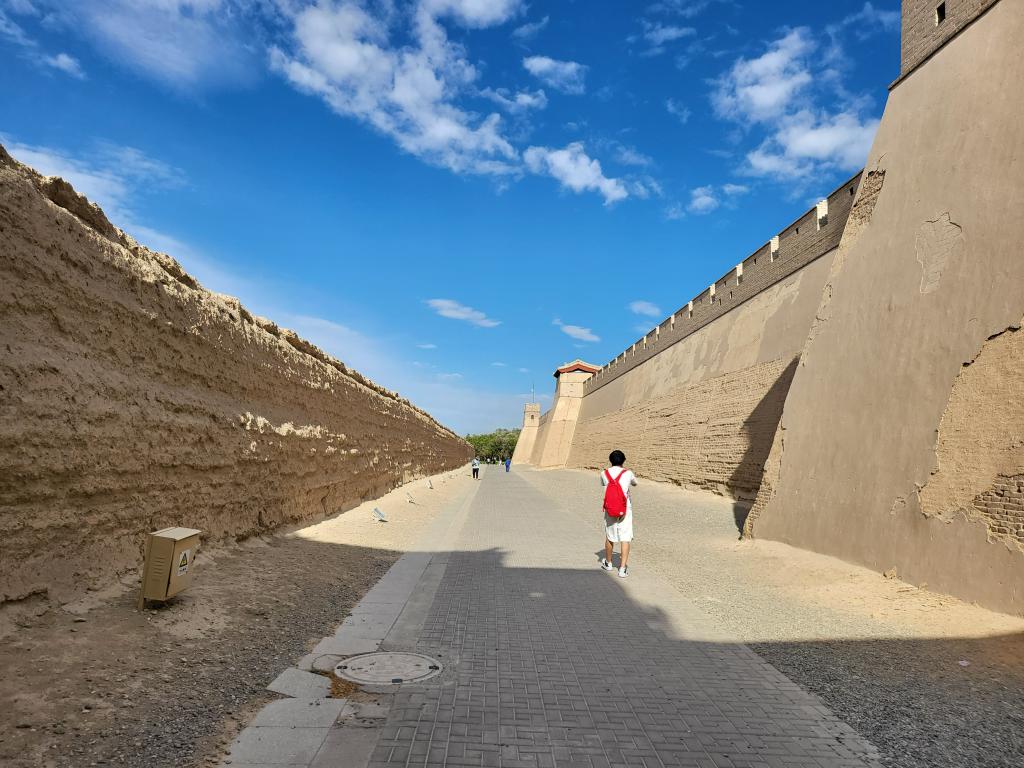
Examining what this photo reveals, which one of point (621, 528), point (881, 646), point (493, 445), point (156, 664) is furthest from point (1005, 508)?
point (493, 445)

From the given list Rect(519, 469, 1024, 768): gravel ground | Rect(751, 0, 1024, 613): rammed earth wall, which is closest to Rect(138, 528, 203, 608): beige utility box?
Rect(519, 469, 1024, 768): gravel ground

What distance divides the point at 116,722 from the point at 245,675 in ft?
3.23

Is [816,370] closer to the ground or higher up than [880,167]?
closer to the ground

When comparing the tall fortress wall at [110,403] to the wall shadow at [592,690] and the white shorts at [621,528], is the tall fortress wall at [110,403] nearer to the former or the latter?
the wall shadow at [592,690]

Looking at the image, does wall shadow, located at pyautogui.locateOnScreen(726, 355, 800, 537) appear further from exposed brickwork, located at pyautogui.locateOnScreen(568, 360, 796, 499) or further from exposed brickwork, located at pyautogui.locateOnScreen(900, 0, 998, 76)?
exposed brickwork, located at pyautogui.locateOnScreen(900, 0, 998, 76)

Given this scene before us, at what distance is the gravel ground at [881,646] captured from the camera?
12.1 ft

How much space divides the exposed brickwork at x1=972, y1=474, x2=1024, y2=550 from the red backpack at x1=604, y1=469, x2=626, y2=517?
3.79m

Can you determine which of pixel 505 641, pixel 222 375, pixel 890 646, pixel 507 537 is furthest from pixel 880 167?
pixel 222 375

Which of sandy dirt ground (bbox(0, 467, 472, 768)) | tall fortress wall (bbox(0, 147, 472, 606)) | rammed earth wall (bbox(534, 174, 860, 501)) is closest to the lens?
sandy dirt ground (bbox(0, 467, 472, 768))

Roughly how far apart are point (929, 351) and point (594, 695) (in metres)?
6.27

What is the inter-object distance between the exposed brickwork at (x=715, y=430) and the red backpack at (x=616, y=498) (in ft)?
32.4

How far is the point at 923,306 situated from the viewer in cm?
802

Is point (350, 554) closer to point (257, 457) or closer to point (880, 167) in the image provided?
point (257, 457)

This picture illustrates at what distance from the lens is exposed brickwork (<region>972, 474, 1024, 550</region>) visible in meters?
5.89
